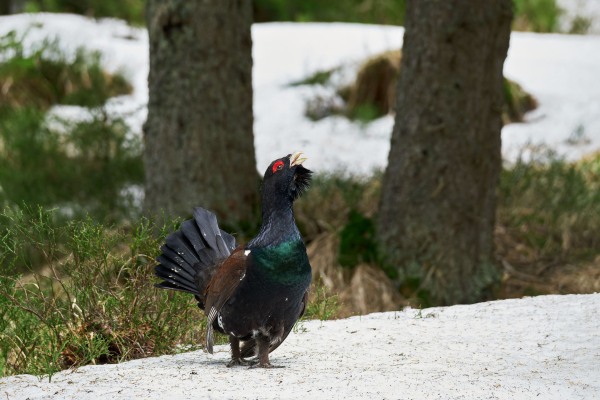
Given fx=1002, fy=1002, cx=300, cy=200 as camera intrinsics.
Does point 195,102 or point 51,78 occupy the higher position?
point 195,102

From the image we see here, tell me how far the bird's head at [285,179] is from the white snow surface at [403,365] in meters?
0.70

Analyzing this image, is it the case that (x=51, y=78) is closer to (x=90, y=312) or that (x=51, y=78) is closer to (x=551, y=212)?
(x=551, y=212)

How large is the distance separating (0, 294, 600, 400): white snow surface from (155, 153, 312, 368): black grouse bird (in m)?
0.14

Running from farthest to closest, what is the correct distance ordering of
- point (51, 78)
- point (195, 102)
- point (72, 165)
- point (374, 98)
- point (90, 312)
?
point (51, 78) → point (374, 98) → point (72, 165) → point (195, 102) → point (90, 312)

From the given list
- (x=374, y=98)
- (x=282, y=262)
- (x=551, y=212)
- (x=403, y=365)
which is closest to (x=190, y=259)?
(x=282, y=262)

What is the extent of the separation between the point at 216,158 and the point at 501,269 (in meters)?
2.20

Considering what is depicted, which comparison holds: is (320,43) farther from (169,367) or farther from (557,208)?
(169,367)

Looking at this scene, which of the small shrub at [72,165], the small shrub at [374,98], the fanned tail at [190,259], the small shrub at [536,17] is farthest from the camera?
the small shrub at [536,17]

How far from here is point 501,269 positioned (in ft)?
23.6

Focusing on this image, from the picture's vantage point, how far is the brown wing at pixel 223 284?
398 cm

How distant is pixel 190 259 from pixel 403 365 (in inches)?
40.6

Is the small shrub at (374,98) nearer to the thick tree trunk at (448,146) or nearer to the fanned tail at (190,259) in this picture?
the thick tree trunk at (448,146)

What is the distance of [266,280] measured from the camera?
153 inches

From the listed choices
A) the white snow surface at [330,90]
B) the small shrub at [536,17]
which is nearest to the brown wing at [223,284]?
the white snow surface at [330,90]
